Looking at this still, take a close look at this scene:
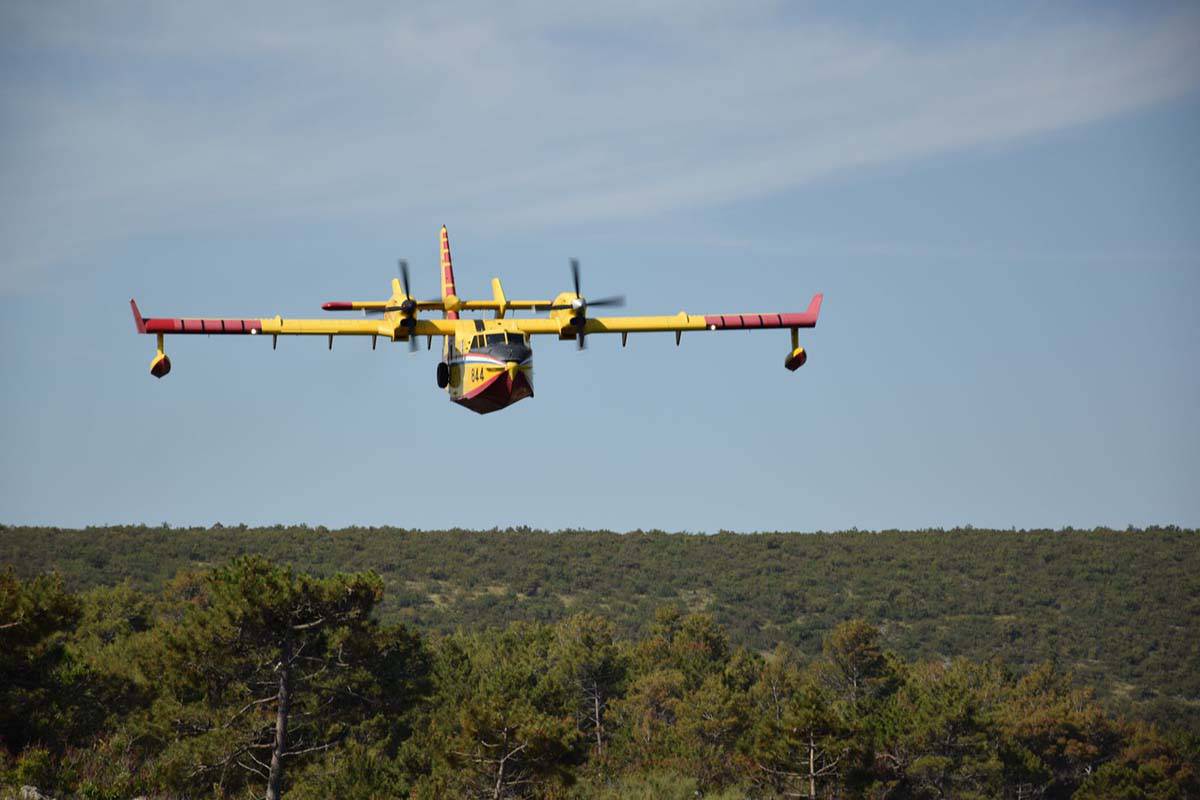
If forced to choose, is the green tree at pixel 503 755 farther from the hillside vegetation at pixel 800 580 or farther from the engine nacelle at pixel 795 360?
the hillside vegetation at pixel 800 580

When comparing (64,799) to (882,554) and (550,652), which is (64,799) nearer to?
(550,652)

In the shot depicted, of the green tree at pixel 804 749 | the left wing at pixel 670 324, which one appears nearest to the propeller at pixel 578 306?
the left wing at pixel 670 324

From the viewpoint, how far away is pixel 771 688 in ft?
266

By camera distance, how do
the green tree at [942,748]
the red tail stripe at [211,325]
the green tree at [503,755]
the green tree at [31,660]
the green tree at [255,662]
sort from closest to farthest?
1. the red tail stripe at [211,325]
2. the green tree at [31,660]
3. the green tree at [255,662]
4. the green tree at [503,755]
5. the green tree at [942,748]

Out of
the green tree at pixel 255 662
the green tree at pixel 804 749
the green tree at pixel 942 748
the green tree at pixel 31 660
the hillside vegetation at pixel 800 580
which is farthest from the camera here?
the hillside vegetation at pixel 800 580

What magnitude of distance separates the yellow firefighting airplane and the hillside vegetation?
79869 mm

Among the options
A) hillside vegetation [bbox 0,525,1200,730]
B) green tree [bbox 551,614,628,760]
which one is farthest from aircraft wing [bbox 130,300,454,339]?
hillside vegetation [bbox 0,525,1200,730]

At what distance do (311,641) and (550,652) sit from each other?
3855 centimetres

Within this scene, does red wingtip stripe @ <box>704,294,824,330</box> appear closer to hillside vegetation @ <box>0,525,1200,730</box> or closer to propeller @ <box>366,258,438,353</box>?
propeller @ <box>366,258,438,353</box>

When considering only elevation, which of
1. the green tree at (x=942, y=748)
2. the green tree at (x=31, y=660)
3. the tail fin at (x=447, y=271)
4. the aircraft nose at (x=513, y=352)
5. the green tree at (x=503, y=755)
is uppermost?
the tail fin at (x=447, y=271)

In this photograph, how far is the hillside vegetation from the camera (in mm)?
129000

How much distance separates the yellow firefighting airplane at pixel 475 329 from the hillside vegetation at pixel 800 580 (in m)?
79.9

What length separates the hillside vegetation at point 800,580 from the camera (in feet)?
423

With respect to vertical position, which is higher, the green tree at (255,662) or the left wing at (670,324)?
the left wing at (670,324)
